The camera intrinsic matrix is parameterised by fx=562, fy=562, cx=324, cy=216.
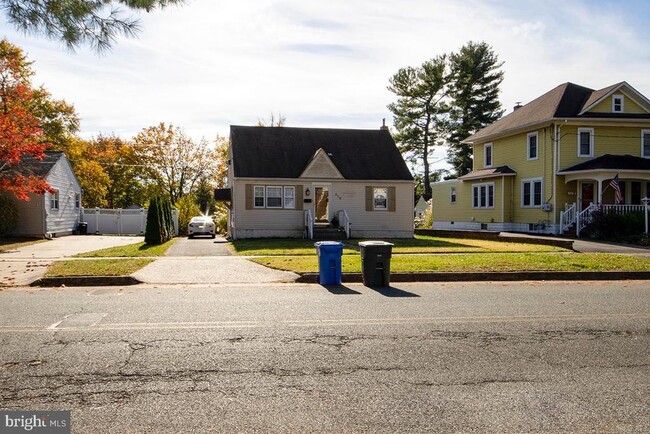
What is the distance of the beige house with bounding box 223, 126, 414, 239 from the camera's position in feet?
97.1

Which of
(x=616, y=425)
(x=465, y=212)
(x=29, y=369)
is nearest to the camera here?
(x=616, y=425)

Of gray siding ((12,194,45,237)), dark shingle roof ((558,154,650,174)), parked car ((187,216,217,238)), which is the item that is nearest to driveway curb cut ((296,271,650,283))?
dark shingle roof ((558,154,650,174))

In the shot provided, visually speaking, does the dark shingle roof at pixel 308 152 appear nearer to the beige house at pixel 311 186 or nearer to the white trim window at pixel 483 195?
the beige house at pixel 311 186

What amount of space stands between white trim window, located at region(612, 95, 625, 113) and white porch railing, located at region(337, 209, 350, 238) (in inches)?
669

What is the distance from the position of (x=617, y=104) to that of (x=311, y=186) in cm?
1860

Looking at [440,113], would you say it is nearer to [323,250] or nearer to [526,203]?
[526,203]

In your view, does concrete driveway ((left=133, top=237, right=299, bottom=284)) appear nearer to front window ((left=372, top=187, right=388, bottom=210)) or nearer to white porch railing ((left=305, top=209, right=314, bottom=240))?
white porch railing ((left=305, top=209, right=314, bottom=240))

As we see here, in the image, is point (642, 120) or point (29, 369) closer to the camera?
point (29, 369)

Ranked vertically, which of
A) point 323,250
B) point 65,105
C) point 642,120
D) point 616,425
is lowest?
point 616,425

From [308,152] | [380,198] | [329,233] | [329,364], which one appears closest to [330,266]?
[329,364]

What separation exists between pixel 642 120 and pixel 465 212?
12.7 meters

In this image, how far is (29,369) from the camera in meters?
5.79

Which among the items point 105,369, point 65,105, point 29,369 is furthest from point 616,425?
point 65,105

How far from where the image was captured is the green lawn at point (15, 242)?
24669mm
